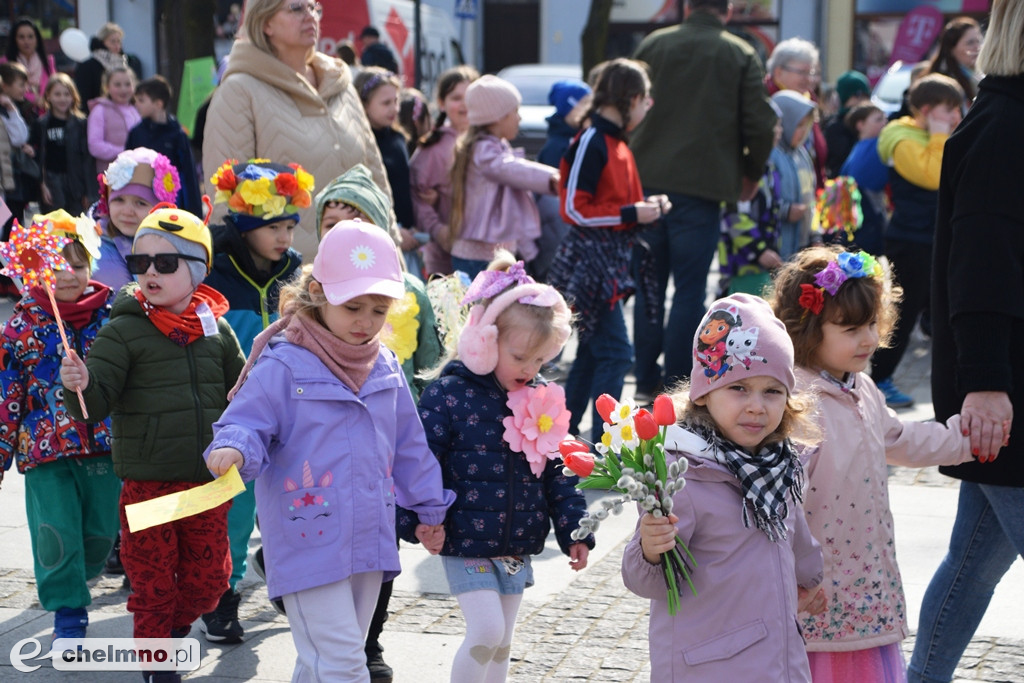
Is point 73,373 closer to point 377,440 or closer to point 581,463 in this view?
point 377,440

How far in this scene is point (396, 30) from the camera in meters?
20.2

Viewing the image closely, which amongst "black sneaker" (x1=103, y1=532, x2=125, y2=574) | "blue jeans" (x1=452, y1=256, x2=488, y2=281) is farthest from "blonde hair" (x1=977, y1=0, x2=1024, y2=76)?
"blue jeans" (x1=452, y1=256, x2=488, y2=281)

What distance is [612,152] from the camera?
7.40 metres

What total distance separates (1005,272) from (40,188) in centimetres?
1145

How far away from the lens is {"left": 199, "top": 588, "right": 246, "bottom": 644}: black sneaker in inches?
195

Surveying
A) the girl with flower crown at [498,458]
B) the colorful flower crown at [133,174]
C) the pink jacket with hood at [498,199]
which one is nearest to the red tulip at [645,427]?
the girl with flower crown at [498,458]

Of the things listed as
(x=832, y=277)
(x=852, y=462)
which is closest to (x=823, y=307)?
(x=832, y=277)

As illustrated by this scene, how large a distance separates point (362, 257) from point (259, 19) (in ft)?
8.38

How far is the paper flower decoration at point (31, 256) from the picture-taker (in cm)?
454

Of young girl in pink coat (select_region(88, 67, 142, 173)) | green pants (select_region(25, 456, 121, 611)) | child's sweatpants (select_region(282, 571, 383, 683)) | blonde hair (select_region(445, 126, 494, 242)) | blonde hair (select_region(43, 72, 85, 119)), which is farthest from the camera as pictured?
blonde hair (select_region(43, 72, 85, 119))

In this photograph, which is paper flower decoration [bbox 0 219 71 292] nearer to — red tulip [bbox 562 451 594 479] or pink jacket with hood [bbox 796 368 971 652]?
red tulip [bbox 562 451 594 479]

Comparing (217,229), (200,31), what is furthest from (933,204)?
(200,31)

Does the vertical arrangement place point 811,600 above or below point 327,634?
above

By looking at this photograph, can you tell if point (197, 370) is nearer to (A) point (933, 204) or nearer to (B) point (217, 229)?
(B) point (217, 229)
